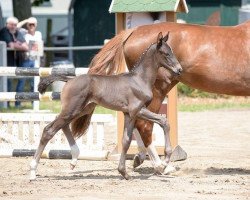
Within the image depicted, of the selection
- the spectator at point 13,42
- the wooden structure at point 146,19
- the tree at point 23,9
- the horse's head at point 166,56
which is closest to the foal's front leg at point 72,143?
the horse's head at point 166,56

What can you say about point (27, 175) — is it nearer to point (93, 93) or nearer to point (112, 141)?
point (93, 93)

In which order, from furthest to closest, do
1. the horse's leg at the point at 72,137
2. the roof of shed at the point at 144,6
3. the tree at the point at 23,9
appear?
the tree at the point at 23,9 → the roof of shed at the point at 144,6 → the horse's leg at the point at 72,137

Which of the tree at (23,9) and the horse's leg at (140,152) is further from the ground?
the horse's leg at (140,152)

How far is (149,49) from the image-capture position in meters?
10.7

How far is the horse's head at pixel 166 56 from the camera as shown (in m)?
10.5

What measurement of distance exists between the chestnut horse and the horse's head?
1.61 ft

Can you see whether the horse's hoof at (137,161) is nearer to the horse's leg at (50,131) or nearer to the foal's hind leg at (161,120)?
the foal's hind leg at (161,120)

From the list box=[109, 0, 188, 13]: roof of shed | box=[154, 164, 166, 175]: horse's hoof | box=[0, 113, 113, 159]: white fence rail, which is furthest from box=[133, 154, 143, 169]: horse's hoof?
box=[109, 0, 188, 13]: roof of shed

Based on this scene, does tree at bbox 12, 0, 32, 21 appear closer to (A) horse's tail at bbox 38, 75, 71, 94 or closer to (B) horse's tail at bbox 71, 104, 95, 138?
(B) horse's tail at bbox 71, 104, 95, 138

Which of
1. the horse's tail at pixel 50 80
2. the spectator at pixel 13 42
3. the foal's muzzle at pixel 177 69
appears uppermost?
the foal's muzzle at pixel 177 69

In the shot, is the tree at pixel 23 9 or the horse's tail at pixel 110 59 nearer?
the horse's tail at pixel 110 59

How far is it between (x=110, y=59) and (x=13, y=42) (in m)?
9.25

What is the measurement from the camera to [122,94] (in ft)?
34.6

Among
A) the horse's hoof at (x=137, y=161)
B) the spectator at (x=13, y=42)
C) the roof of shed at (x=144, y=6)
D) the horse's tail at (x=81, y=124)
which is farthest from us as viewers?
the spectator at (x=13, y=42)
